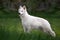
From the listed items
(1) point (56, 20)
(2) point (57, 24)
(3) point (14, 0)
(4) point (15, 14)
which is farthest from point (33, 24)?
(3) point (14, 0)

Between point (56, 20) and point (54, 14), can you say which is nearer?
point (56, 20)

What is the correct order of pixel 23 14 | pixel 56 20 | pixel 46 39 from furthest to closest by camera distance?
pixel 56 20 → pixel 23 14 → pixel 46 39

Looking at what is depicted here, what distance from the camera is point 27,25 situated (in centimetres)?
515

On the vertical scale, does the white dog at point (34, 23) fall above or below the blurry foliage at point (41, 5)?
below

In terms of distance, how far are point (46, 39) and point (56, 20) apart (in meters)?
3.88

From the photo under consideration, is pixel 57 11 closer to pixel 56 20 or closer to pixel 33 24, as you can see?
pixel 56 20

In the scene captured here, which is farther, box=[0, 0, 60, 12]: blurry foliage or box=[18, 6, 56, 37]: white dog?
box=[0, 0, 60, 12]: blurry foliage

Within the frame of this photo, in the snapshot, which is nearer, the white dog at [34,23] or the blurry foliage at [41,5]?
the white dog at [34,23]

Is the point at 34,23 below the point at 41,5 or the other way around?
below

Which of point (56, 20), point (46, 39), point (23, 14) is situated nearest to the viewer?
point (46, 39)

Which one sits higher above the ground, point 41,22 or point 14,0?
point 14,0

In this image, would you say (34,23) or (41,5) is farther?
(41,5)

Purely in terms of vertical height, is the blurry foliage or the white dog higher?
the blurry foliage

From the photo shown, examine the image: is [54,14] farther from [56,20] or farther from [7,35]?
[7,35]
